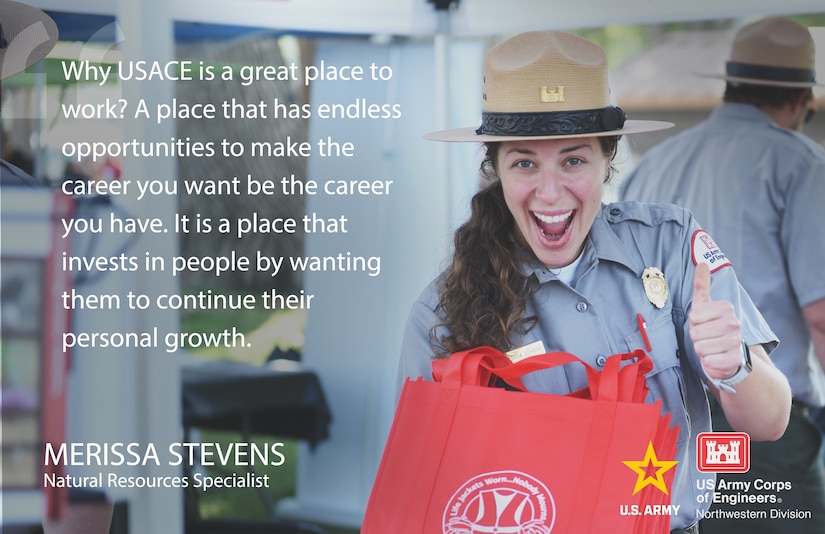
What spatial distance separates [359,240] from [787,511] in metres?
1.80

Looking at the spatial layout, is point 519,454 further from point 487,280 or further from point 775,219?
point 775,219

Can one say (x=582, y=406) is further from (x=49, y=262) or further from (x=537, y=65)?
(x=49, y=262)

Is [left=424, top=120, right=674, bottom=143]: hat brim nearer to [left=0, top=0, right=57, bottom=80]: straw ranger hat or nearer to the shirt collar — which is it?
[left=0, top=0, right=57, bottom=80]: straw ranger hat

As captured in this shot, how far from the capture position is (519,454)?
1347 mm

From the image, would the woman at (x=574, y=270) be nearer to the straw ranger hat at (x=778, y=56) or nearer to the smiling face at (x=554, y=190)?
the smiling face at (x=554, y=190)

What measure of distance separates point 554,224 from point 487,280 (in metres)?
0.14

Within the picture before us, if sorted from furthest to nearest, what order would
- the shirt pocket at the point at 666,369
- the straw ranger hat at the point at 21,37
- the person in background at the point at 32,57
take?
1. the straw ranger hat at the point at 21,37
2. the person in background at the point at 32,57
3. the shirt pocket at the point at 666,369

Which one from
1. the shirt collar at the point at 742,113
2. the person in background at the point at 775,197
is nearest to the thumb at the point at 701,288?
the person in background at the point at 775,197

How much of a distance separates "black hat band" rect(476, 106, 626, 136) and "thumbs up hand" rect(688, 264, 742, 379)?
0.33 m

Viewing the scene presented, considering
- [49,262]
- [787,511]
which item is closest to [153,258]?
[49,262]

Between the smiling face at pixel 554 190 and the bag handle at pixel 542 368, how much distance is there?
0.72 feet

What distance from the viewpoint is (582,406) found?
4.38ft

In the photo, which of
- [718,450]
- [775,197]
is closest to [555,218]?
[718,450]

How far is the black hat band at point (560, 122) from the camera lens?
1.51m
